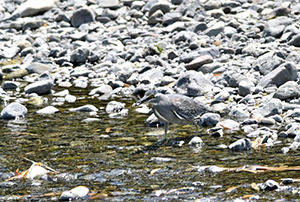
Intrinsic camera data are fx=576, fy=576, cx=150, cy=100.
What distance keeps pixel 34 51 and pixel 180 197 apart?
13.1m

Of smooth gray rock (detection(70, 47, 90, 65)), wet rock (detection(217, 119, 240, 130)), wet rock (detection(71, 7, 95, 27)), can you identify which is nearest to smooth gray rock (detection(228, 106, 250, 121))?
wet rock (detection(217, 119, 240, 130))

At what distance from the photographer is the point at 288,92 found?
39.0 ft

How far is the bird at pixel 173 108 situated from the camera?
33.9ft

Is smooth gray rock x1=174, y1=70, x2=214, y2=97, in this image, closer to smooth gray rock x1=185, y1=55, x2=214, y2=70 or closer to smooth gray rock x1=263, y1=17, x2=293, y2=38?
smooth gray rock x1=185, y1=55, x2=214, y2=70

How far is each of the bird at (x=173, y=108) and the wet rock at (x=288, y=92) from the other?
78.8 inches

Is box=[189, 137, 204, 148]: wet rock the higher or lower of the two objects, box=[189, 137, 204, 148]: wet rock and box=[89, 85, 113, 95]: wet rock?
the higher

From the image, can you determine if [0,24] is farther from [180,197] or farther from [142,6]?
[180,197]

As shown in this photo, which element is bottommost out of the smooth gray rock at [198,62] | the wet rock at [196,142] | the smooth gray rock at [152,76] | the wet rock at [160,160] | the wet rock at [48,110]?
the smooth gray rock at [152,76]

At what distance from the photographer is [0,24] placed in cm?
2323

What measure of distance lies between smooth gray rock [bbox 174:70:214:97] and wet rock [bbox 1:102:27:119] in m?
3.53

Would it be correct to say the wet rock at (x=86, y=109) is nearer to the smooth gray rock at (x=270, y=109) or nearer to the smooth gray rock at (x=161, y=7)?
the smooth gray rock at (x=270, y=109)

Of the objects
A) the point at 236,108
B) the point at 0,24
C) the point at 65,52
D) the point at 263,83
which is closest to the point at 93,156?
the point at 236,108

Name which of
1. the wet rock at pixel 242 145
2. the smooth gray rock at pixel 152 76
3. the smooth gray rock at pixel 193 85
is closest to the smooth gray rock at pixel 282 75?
the smooth gray rock at pixel 193 85

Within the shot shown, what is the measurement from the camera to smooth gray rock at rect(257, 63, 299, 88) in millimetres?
12797
